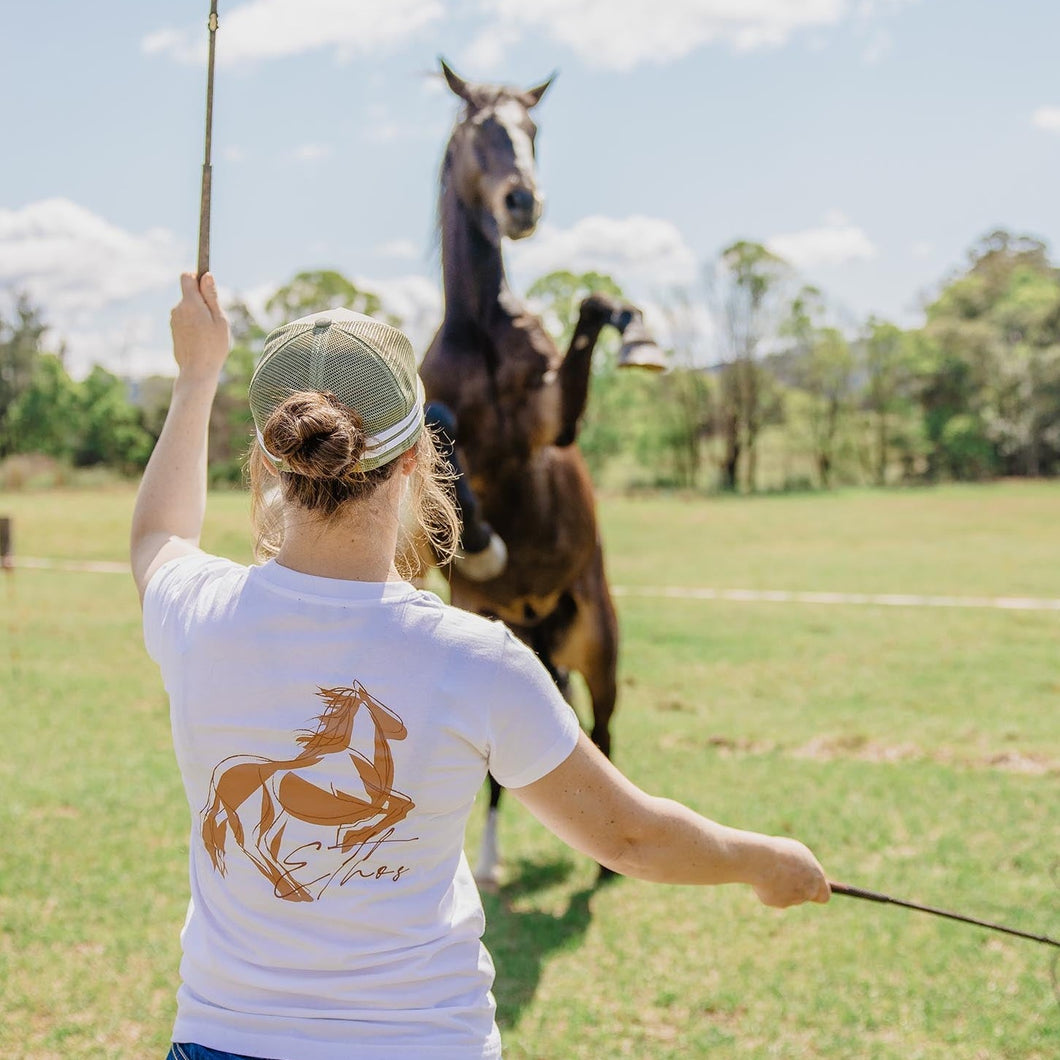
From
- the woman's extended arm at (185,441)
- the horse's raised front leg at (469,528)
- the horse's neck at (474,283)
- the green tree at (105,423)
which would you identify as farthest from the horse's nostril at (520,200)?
the green tree at (105,423)

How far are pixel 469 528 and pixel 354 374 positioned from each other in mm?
2316

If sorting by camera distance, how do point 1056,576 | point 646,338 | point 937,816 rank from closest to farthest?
point 646,338 → point 937,816 → point 1056,576

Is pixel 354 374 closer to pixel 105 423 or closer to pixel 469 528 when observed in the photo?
pixel 469 528

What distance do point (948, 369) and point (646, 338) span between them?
41.1 metres

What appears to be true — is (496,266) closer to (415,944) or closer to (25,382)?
(415,944)

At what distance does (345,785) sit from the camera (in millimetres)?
1191

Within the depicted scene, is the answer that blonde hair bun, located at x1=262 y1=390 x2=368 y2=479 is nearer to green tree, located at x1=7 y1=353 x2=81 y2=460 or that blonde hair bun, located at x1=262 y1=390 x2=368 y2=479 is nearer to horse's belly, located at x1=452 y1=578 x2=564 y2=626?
horse's belly, located at x1=452 y1=578 x2=564 y2=626

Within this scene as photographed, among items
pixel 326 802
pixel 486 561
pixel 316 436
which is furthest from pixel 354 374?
pixel 486 561

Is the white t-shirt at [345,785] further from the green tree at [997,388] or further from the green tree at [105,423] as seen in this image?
the green tree at [997,388]

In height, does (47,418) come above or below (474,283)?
above

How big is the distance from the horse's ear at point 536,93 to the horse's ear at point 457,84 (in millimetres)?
215

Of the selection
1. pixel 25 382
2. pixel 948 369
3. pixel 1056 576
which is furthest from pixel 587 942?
pixel 25 382

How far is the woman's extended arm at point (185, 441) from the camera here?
163cm

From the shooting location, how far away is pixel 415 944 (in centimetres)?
123
